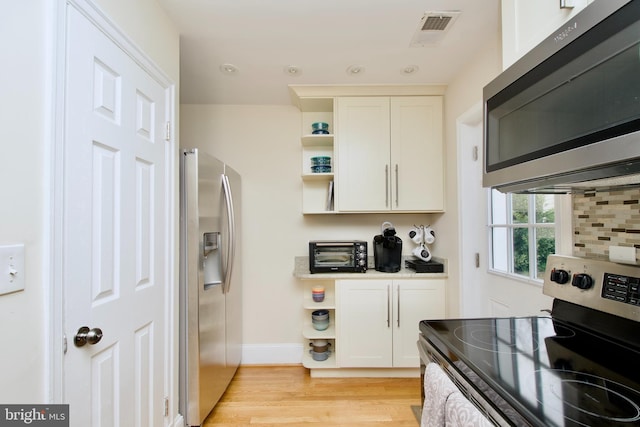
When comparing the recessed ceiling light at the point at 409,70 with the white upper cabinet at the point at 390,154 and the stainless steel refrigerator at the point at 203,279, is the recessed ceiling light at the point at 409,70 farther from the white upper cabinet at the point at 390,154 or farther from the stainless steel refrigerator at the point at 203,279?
the stainless steel refrigerator at the point at 203,279

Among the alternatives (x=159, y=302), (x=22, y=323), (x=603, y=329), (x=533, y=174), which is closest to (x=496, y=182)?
(x=533, y=174)

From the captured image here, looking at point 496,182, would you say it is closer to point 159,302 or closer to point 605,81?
point 605,81

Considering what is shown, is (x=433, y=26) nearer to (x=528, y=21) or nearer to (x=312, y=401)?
(x=528, y=21)

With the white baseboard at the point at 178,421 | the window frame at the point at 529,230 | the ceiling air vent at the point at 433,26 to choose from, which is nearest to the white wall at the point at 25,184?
the white baseboard at the point at 178,421

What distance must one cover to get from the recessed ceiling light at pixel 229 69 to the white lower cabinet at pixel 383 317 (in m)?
1.74

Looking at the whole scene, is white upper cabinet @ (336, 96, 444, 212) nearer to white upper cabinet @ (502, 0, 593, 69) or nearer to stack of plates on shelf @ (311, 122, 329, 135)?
stack of plates on shelf @ (311, 122, 329, 135)

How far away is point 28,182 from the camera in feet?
2.54

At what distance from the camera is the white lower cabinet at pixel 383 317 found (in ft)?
7.23

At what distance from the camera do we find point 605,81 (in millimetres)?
620

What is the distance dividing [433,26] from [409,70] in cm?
47

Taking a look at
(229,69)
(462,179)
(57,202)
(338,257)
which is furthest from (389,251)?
(57,202)

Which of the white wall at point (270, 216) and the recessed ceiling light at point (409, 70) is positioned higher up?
the recessed ceiling light at point (409, 70)

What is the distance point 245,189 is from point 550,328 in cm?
229

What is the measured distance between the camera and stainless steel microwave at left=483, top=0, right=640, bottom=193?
1.86ft
